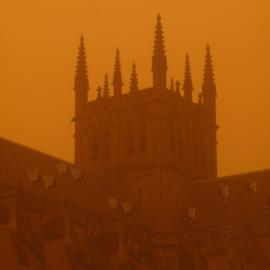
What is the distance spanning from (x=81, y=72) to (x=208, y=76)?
1319 centimetres

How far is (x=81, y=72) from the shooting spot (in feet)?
290

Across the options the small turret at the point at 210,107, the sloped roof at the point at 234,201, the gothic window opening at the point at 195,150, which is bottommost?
the sloped roof at the point at 234,201

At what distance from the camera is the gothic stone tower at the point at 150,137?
8106 cm

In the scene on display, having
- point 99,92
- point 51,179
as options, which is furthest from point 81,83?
point 51,179

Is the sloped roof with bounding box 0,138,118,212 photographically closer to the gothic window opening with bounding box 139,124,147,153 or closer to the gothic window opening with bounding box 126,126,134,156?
the gothic window opening with bounding box 126,126,134,156

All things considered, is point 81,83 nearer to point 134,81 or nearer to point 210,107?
point 134,81

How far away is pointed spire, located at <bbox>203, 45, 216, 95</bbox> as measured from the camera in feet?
296

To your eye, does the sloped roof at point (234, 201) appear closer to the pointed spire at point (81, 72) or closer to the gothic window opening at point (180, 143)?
the gothic window opening at point (180, 143)

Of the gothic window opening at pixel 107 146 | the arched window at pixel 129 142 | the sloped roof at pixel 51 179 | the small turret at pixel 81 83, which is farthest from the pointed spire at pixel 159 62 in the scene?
the sloped roof at pixel 51 179

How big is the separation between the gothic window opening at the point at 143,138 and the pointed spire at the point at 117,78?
4.53 meters

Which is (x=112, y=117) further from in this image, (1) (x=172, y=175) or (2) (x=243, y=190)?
(2) (x=243, y=190)

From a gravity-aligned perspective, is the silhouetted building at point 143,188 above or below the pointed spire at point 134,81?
below

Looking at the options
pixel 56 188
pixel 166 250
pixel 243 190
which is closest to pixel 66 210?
pixel 56 188

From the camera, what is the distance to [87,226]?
230ft
